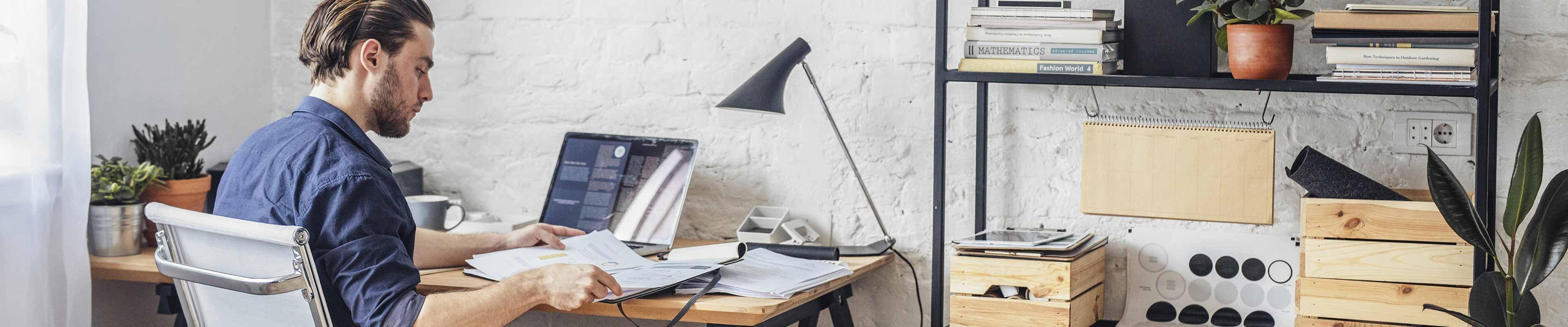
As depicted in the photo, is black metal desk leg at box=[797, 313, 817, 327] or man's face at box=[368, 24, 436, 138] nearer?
man's face at box=[368, 24, 436, 138]

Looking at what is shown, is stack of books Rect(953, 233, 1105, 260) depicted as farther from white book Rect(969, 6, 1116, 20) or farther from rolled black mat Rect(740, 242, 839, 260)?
white book Rect(969, 6, 1116, 20)

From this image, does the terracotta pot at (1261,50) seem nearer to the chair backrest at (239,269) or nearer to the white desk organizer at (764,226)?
the white desk organizer at (764,226)

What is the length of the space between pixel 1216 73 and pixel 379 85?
1.31 m

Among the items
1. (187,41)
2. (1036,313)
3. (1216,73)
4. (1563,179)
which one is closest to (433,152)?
(187,41)

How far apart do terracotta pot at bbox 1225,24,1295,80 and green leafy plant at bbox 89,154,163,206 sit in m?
1.86

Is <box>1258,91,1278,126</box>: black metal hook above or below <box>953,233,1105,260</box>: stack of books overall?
above

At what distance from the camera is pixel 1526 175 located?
4.93 ft

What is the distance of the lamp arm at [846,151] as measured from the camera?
2.05 m

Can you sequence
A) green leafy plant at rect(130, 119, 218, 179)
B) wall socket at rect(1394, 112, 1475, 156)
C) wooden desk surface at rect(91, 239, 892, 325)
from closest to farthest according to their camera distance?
wooden desk surface at rect(91, 239, 892, 325), wall socket at rect(1394, 112, 1475, 156), green leafy plant at rect(130, 119, 218, 179)

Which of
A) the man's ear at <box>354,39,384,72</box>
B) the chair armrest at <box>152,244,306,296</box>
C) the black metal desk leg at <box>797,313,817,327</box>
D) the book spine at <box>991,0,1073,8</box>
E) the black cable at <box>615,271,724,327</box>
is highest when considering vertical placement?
the book spine at <box>991,0,1073,8</box>

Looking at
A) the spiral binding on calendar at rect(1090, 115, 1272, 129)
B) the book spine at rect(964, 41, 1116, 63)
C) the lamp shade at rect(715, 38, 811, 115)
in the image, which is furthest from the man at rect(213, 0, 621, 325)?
the spiral binding on calendar at rect(1090, 115, 1272, 129)

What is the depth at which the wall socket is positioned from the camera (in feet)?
6.14

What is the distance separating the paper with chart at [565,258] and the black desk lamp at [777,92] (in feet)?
1.01

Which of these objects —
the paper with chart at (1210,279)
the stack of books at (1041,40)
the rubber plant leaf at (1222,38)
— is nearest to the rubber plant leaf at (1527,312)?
the paper with chart at (1210,279)
